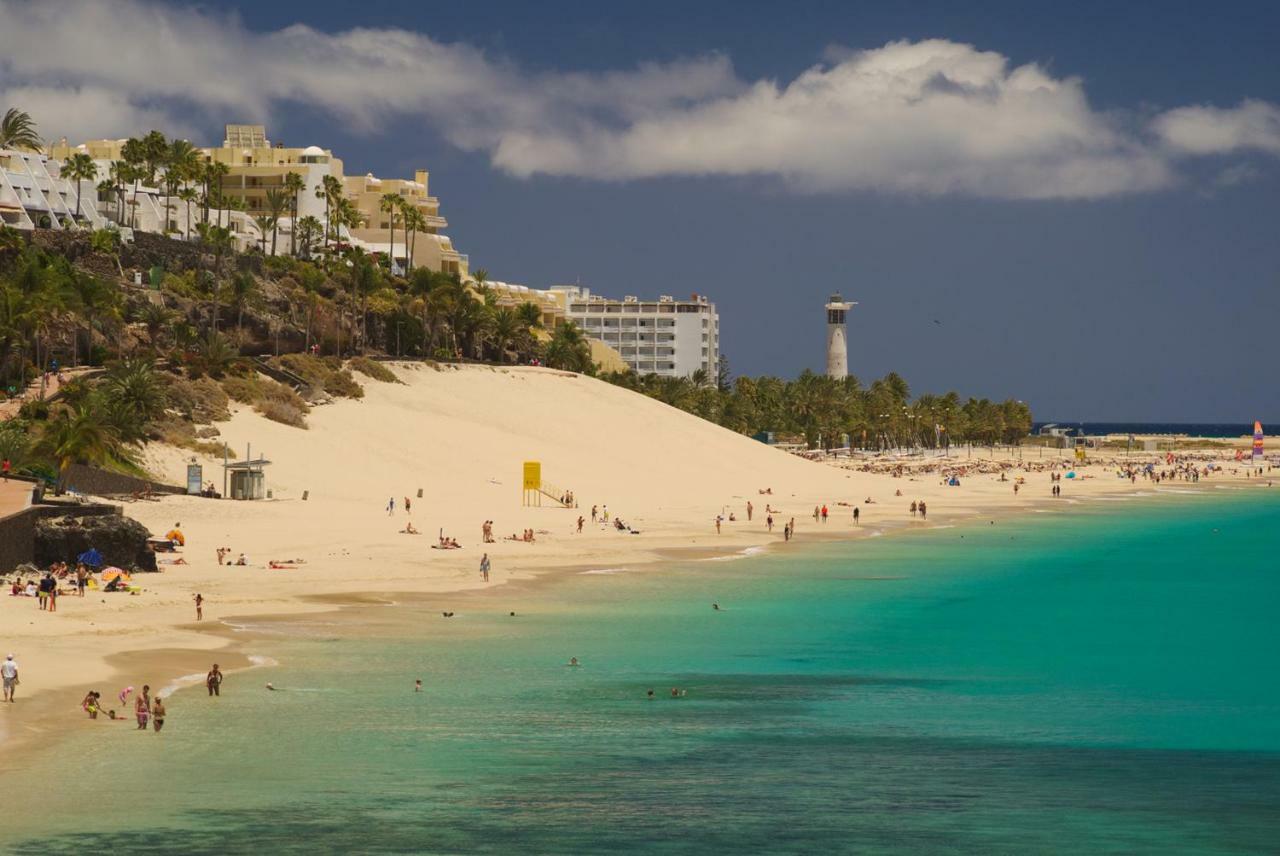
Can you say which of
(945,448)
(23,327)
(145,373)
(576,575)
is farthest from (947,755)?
(945,448)

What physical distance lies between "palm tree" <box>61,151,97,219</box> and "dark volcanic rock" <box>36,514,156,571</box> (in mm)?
72122

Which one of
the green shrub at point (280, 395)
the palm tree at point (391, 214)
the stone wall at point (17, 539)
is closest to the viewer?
the stone wall at point (17, 539)

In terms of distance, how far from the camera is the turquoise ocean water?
938 inches

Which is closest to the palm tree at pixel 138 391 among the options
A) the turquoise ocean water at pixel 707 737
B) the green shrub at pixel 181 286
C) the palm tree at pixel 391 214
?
the green shrub at pixel 181 286

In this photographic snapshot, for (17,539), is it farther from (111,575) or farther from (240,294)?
(240,294)

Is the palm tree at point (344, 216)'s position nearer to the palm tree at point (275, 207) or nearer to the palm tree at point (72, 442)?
the palm tree at point (275, 207)

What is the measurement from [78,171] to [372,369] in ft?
96.4

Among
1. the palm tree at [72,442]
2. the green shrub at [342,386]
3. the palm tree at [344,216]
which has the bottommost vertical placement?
the palm tree at [72,442]

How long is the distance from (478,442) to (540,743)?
64.9 m

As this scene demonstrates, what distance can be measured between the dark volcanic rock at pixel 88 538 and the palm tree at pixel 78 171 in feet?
237

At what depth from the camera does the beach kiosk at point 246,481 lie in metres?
67.8

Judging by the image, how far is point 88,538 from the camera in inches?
1800

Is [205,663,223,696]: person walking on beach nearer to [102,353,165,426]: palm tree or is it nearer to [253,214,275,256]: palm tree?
[102,353,165,426]: palm tree

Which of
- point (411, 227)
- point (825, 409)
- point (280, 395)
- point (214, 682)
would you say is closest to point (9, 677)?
point (214, 682)
